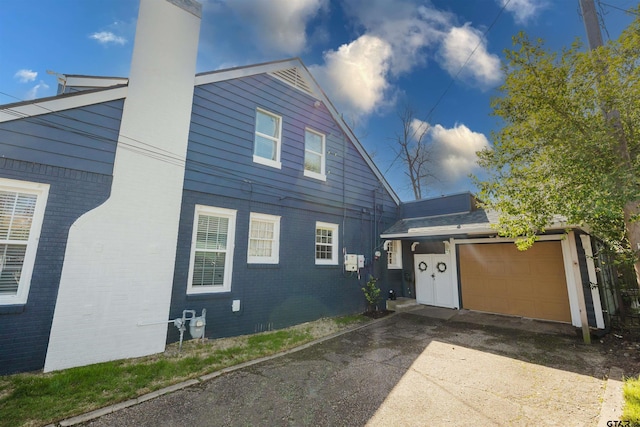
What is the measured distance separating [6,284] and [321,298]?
660cm

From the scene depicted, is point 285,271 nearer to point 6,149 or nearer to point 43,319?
point 43,319

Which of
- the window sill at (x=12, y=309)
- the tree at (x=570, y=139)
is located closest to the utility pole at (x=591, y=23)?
the tree at (x=570, y=139)

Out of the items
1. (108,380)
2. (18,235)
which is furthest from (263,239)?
(18,235)

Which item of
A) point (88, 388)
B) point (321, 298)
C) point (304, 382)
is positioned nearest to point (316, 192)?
point (321, 298)

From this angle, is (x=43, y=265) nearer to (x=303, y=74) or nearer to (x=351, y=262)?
(x=351, y=262)

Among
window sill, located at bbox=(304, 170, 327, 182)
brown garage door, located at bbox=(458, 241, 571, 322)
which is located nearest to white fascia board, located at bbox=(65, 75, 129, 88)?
window sill, located at bbox=(304, 170, 327, 182)

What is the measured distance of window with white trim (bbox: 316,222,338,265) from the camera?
8.64 m

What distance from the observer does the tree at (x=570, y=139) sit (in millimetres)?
4359

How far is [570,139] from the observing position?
4738 millimetres

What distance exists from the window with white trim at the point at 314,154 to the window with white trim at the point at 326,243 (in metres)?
1.63

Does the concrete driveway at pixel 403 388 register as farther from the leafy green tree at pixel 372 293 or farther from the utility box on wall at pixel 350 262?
the leafy green tree at pixel 372 293

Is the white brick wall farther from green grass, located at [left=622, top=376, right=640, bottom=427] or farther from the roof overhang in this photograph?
the roof overhang

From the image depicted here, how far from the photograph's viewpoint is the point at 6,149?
4.14 meters

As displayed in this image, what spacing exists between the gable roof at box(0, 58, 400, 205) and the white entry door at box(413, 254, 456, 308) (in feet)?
9.40
